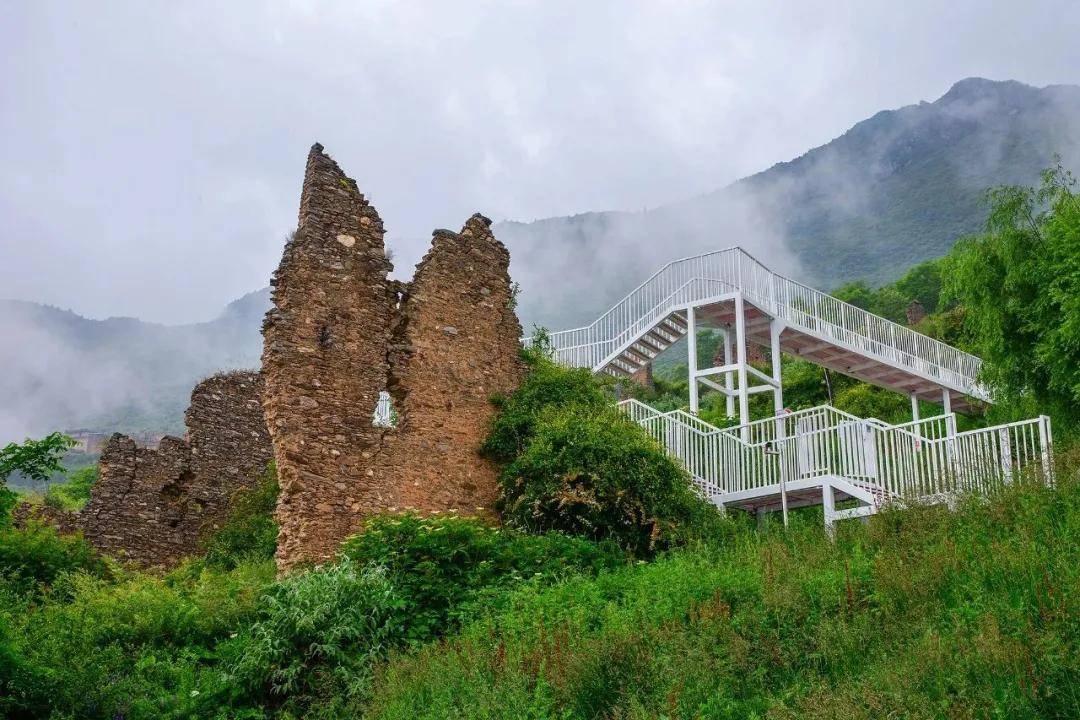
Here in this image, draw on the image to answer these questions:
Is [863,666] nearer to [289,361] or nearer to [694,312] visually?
[289,361]

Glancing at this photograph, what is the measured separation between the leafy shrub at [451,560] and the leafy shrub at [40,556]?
514cm

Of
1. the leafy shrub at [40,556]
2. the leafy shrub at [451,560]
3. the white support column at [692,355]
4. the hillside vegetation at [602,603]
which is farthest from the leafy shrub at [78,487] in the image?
the leafy shrub at [451,560]

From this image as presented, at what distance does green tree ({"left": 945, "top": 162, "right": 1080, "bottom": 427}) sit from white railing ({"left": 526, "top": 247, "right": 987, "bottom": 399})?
4934mm

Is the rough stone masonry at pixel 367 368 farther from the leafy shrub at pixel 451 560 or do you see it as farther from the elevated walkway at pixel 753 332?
the elevated walkway at pixel 753 332

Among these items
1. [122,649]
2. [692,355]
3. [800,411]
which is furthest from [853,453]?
[122,649]

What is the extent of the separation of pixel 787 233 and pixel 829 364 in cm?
5153

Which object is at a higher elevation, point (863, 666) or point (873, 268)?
point (873, 268)

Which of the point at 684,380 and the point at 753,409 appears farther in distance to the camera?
the point at 684,380

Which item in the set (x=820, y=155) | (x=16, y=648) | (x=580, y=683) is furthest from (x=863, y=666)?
(x=820, y=155)

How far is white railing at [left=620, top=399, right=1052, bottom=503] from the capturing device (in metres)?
13.3

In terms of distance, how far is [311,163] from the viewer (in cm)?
1546

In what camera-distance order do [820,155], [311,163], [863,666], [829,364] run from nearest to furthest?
[863,666] → [311,163] → [829,364] → [820,155]

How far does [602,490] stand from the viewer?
14312 millimetres

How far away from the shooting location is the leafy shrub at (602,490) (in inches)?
562
